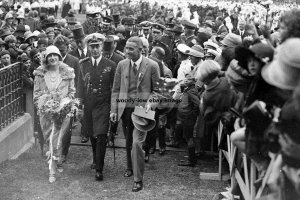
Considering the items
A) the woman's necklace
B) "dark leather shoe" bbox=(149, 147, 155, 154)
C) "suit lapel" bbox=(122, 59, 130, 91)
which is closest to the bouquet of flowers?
the woman's necklace

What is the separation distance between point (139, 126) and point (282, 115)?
3.93 metres

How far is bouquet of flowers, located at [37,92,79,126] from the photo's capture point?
7.88 meters

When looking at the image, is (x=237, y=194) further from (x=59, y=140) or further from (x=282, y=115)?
(x=59, y=140)

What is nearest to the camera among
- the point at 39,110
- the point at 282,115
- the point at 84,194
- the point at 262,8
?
the point at 282,115

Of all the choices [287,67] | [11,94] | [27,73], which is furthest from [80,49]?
[287,67]

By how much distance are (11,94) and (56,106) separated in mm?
1564

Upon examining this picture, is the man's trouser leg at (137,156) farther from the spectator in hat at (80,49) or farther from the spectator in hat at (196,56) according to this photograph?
the spectator in hat at (80,49)

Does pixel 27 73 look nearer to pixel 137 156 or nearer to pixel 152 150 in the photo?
→ pixel 152 150

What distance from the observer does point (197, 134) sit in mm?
8500

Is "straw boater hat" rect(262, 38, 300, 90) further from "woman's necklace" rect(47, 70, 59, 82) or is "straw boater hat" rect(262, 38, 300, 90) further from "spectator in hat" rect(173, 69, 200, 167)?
"woman's necklace" rect(47, 70, 59, 82)

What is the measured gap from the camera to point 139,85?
7.76 metres

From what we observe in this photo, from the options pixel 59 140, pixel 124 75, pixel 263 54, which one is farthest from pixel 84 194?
pixel 263 54

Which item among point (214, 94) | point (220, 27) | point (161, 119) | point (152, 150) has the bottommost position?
point (152, 150)

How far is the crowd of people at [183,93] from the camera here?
13.1 feet
